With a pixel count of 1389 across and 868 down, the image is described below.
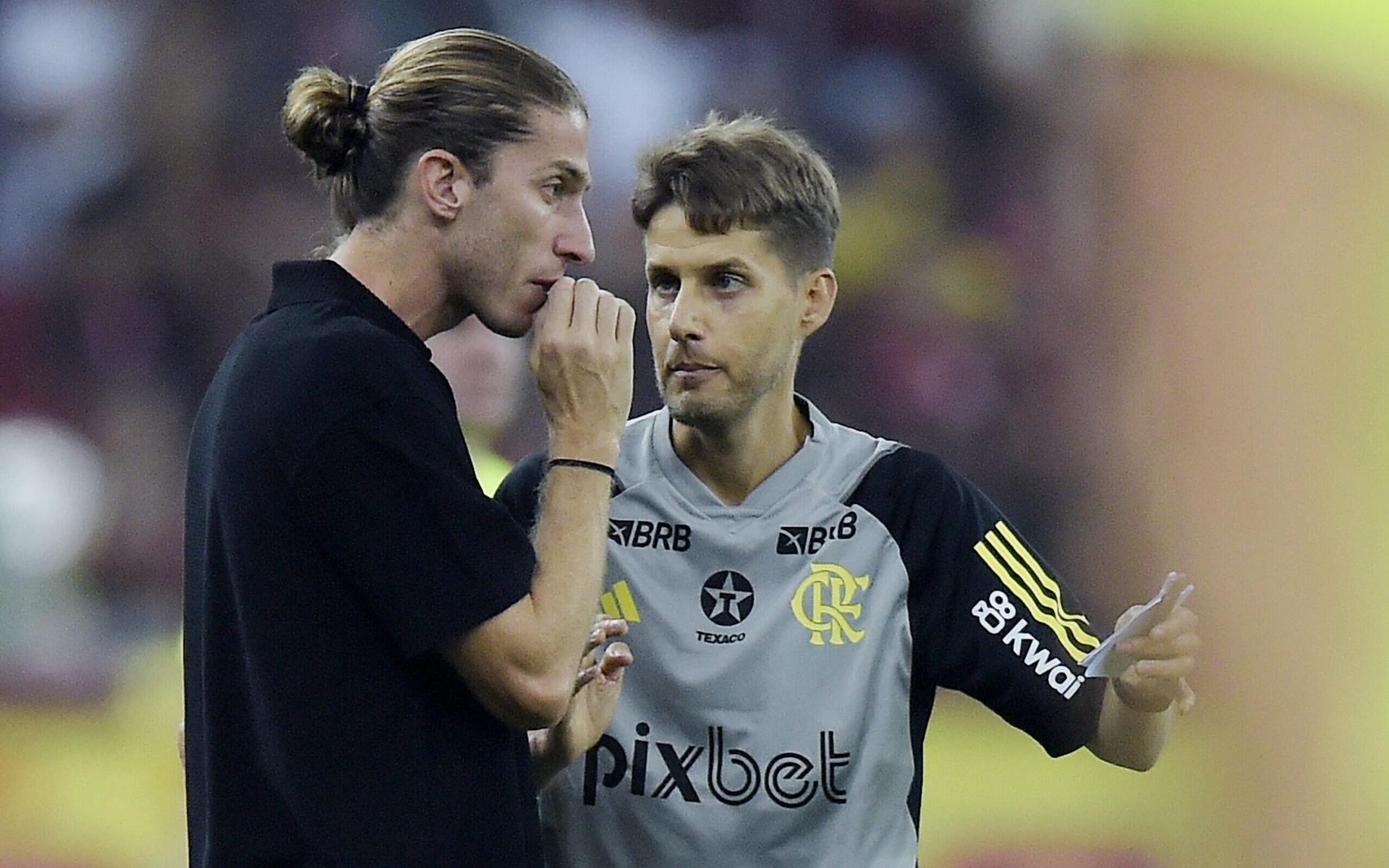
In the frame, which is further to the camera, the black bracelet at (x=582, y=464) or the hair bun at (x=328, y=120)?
the hair bun at (x=328, y=120)

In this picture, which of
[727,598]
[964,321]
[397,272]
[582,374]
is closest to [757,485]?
[727,598]

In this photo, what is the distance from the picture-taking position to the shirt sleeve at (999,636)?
208cm

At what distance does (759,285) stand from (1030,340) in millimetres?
3525

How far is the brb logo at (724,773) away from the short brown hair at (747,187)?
611 millimetres

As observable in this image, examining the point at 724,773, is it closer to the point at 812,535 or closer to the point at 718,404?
the point at 812,535

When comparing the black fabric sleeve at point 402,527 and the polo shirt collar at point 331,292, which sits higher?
the polo shirt collar at point 331,292

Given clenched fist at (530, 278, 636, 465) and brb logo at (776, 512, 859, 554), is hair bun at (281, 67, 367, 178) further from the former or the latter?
brb logo at (776, 512, 859, 554)

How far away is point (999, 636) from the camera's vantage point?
2.08m

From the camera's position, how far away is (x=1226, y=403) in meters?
4.92

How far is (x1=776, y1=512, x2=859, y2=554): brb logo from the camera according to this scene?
212 centimetres

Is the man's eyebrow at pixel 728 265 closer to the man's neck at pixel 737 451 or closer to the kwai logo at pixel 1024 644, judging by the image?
the man's neck at pixel 737 451

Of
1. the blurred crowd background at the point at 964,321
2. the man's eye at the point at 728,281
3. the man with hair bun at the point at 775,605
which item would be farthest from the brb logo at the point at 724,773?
the blurred crowd background at the point at 964,321

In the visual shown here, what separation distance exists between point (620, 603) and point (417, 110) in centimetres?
62

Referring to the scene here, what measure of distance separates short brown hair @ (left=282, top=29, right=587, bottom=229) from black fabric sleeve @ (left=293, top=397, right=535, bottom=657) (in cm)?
32
